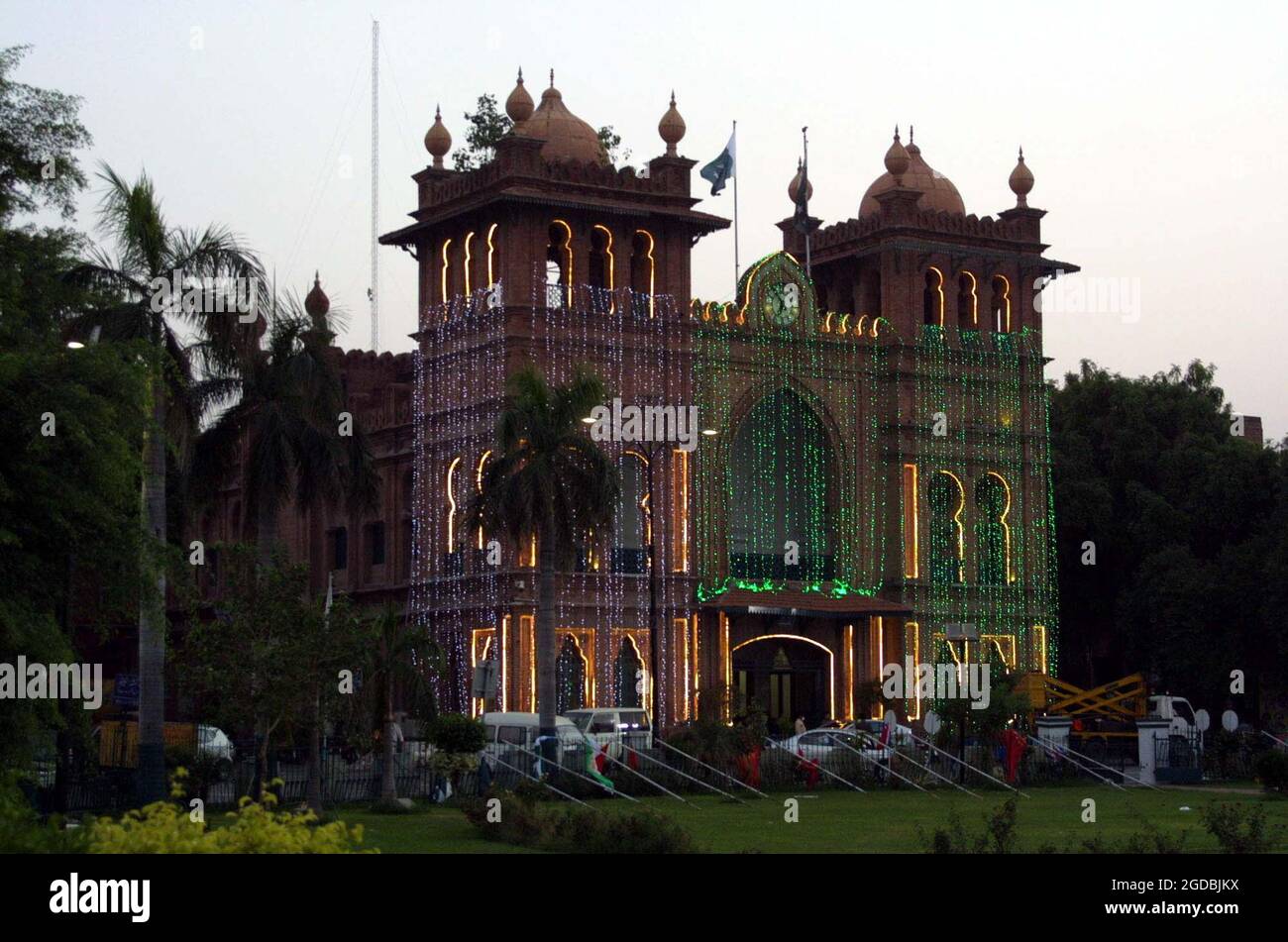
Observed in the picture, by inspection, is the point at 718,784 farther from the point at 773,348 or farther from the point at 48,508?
the point at 773,348

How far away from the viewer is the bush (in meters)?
40.8

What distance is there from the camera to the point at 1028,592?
66.0m

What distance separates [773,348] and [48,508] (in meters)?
38.6

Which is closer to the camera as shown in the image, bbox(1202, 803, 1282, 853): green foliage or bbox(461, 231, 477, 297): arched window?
bbox(1202, 803, 1282, 853): green foliage

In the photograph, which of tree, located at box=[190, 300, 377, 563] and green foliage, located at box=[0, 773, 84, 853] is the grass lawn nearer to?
tree, located at box=[190, 300, 377, 563]

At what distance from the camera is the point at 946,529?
6512 cm

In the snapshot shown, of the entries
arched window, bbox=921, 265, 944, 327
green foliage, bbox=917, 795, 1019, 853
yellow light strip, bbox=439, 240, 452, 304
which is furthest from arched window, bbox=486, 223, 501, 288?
green foliage, bbox=917, 795, 1019, 853

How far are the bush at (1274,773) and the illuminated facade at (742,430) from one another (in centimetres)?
1808

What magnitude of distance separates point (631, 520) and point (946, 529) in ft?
37.3

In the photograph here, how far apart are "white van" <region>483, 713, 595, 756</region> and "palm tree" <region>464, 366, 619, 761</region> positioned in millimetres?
840

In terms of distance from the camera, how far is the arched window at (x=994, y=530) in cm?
6562
